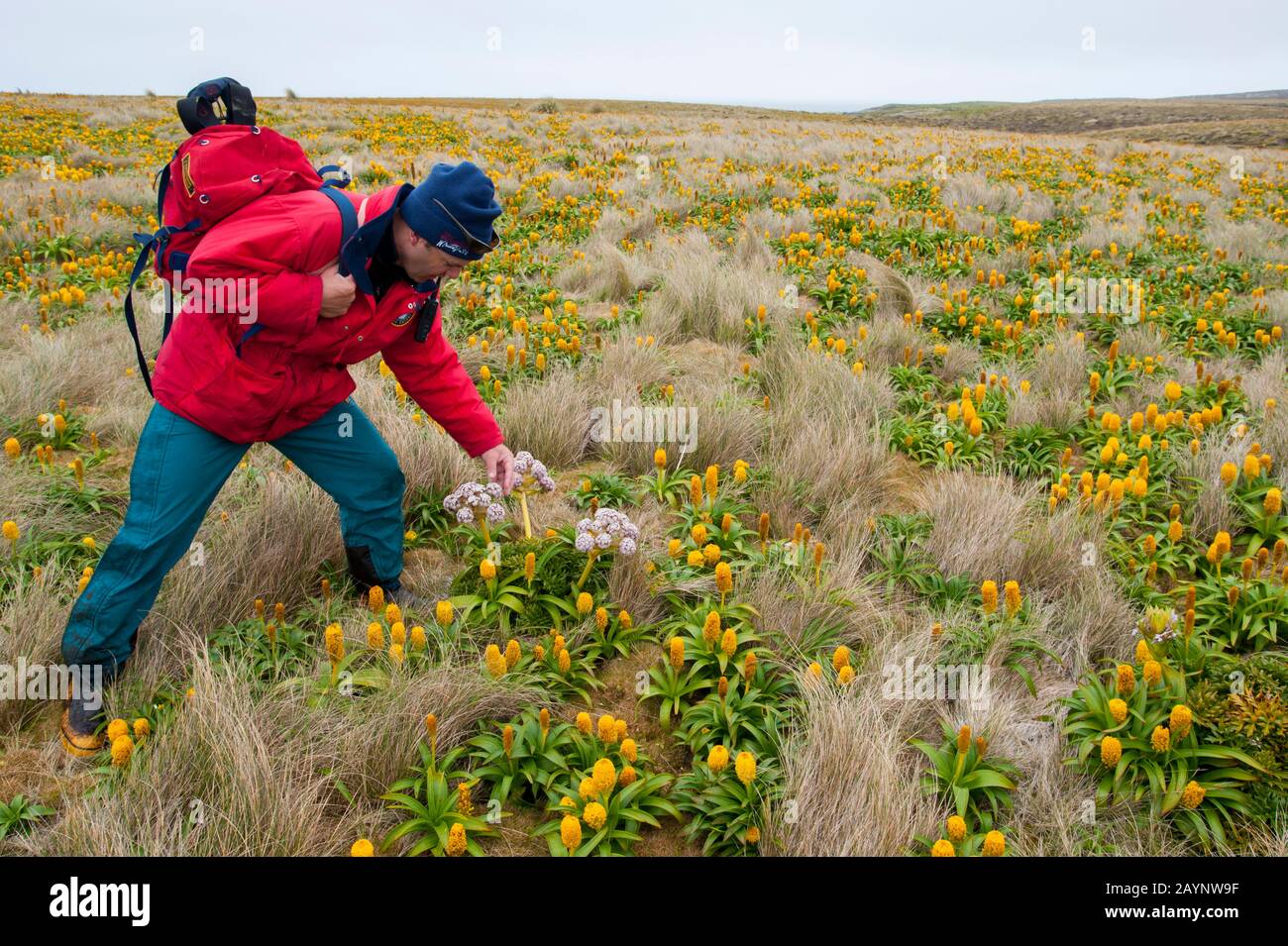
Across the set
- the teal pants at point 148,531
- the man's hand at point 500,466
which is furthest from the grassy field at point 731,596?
the man's hand at point 500,466

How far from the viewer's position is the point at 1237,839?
109 inches

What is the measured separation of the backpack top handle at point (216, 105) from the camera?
3000 millimetres

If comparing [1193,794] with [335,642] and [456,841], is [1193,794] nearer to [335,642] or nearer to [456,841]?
[456,841]

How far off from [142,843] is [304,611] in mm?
1483

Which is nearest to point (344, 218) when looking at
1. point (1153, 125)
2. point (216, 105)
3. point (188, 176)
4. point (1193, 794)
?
point (188, 176)

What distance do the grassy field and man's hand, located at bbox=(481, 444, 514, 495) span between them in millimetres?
386

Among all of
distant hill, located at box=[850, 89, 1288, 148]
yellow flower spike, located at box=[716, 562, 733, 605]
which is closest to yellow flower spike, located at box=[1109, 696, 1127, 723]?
yellow flower spike, located at box=[716, 562, 733, 605]

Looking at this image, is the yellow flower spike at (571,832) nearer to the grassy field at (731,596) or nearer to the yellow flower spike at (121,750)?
the grassy field at (731,596)

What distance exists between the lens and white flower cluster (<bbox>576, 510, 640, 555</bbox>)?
12.4ft

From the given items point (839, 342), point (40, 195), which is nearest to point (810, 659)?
point (839, 342)

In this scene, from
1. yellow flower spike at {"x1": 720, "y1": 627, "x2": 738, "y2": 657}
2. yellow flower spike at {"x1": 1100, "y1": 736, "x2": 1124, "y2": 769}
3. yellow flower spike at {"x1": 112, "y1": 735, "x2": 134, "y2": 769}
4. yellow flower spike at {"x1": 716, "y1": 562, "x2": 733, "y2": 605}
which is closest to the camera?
yellow flower spike at {"x1": 112, "y1": 735, "x2": 134, "y2": 769}

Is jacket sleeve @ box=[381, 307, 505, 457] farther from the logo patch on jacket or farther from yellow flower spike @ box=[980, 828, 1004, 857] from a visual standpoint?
yellow flower spike @ box=[980, 828, 1004, 857]

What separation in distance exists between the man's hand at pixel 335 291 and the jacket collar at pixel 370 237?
5 cm

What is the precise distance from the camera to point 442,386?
388 centimetres
